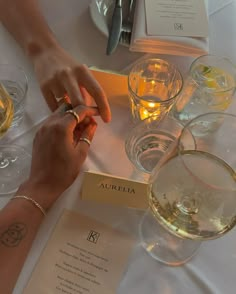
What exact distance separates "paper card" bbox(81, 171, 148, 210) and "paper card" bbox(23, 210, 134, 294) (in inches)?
1.6

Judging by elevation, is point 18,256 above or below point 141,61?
below

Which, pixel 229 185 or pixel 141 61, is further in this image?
pixel 141 61

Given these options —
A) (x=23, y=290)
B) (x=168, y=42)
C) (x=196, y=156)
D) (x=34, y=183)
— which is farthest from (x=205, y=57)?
(x=23, y=290)

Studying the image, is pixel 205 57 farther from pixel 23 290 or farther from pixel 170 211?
pixel 23 290

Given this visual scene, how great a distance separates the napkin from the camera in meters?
0.82

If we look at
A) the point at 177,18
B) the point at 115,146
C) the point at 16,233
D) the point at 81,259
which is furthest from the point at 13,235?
the point at 177,18

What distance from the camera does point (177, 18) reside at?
0.86 metres

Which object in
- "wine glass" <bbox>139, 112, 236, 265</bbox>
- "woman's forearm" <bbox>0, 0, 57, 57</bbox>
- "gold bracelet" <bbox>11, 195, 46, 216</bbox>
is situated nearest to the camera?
"wine glass" <bbox>139, 112, 236, 265</bbox>

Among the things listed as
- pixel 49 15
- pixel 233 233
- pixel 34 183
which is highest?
pixel 49 15

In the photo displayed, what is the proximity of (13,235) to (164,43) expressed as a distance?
1.51 ft

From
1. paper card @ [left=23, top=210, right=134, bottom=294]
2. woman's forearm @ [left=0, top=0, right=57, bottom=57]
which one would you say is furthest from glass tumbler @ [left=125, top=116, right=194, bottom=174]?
woman's forearm @ [left=0, top=0, right=57, bottom=57]

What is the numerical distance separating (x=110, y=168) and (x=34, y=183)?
13 centimetres

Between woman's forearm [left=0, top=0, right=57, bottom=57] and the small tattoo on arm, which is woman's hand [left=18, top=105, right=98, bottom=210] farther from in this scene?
woman's forearm [left=0, top=0, right=57, bottom=57]

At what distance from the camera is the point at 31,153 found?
0.74 metres
